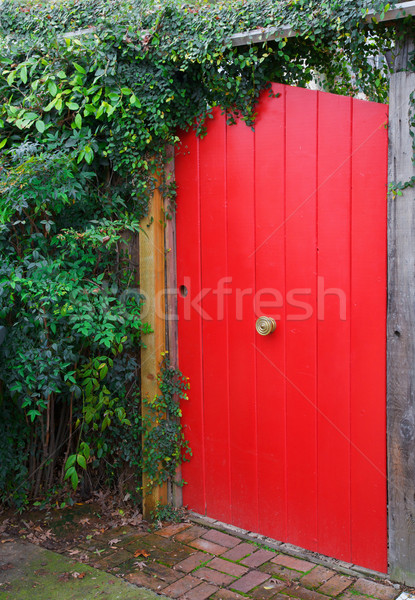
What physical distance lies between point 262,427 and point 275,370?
1.11 feet

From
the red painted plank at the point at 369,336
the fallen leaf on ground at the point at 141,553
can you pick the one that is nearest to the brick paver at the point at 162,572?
the fallen leaf on ground at the point at 141,553

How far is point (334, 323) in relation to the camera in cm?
318

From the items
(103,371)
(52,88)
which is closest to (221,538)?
(103,371)

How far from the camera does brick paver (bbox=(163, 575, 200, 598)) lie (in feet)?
9.92

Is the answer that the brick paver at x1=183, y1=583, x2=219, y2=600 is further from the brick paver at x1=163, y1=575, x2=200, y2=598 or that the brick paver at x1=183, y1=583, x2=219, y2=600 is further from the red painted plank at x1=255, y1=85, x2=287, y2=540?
the red painted plank at x1=255, y1=85, x2=287, y2=540

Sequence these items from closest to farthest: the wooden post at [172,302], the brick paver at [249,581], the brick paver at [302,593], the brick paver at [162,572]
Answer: the brick paver at [302,593] < the brick paver at [249,581] < the brick paver at [162,572] < the wooden post at [172,302]

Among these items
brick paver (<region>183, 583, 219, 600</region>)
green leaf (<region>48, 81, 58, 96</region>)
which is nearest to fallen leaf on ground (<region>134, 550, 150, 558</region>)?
brick paver (<region>183, 583, 219, 600</region>)

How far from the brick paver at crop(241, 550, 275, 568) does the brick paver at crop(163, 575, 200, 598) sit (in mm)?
308

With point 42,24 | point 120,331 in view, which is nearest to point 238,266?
point 120,331

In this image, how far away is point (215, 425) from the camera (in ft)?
12.1

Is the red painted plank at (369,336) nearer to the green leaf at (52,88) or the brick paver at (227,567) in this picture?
the brick paver at (227,567)

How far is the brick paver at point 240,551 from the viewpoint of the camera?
3363mm

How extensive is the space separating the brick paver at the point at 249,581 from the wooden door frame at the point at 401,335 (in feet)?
2.04

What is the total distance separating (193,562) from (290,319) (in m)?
1.36
